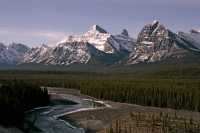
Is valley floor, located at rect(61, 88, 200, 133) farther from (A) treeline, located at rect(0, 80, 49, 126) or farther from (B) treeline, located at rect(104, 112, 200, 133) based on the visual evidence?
(A) treeline, located at rect(0, 80, 49, 126)

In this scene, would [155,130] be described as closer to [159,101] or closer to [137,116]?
[137,116]

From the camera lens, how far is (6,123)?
77.9m

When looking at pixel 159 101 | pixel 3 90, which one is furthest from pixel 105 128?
pixel 159 101

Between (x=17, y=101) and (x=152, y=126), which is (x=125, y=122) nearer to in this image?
(x=152, y=126)

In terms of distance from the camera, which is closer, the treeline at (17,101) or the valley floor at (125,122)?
the treeline at (17,101)

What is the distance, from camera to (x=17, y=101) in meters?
87.1

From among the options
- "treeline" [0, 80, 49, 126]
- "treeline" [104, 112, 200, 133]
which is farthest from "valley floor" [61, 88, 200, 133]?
"treeline" [0, 80, 49, 126]

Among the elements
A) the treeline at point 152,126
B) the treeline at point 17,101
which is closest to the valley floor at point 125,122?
the treeline at point 152,126

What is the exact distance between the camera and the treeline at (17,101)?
260ft

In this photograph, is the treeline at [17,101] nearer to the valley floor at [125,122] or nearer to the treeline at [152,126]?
the valley floor at [125,122]

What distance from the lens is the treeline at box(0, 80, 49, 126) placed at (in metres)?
79.3

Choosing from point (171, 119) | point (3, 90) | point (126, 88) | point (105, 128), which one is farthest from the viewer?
point (126, 88)

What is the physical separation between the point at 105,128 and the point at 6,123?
57.2 feet

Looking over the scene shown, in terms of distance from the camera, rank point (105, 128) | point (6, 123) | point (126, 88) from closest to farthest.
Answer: point (6, 123) < point (105, 128) < point (126, 88)
